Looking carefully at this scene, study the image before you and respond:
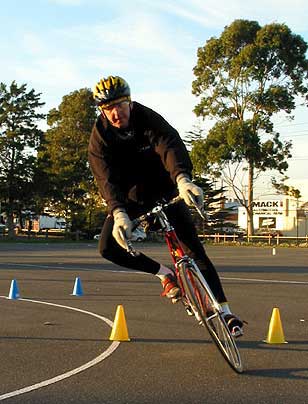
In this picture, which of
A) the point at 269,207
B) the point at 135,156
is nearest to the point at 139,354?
the point at 135,156

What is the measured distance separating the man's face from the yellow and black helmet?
39mm

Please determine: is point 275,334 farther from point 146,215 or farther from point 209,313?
point 146,215

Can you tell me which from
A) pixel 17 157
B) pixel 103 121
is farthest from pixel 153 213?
pixel 17 157

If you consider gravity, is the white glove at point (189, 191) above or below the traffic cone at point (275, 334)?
above

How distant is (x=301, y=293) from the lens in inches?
522

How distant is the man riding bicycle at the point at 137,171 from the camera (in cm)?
572

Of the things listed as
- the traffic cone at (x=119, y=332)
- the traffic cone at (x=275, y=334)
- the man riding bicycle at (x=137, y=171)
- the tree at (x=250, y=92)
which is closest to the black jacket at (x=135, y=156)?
the man riding bicycle at (x=137, y=171)

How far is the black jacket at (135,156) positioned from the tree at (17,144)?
57628 mm

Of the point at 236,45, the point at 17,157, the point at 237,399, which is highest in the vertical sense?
the point at 236,45

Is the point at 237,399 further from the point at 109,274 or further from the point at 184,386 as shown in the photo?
the point at 109,274

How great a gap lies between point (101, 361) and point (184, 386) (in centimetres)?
126

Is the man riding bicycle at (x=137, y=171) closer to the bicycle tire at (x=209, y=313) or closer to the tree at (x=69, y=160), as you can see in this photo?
the bicycle tire at (x=209, y=313)

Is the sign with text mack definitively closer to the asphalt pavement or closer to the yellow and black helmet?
the asphalt pavement

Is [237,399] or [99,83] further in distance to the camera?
[99,83]
